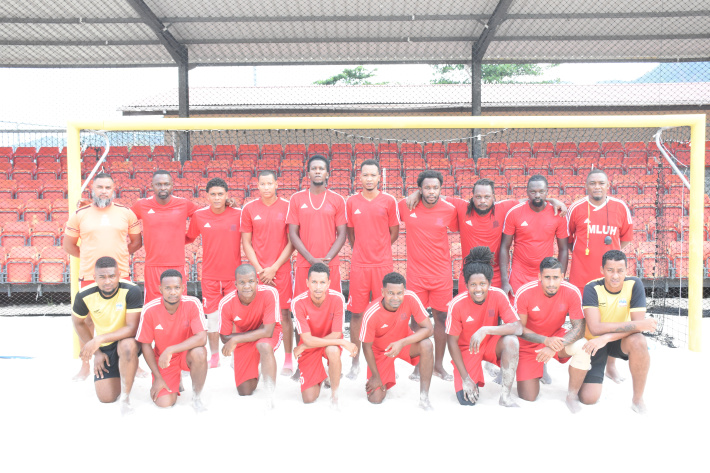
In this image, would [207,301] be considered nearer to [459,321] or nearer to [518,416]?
[459,321]

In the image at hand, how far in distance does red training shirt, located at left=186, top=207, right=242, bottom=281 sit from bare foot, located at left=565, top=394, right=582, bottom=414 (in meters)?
2.86

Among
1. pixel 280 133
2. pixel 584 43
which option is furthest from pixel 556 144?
pixel 280 133

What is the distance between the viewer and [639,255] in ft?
23.9

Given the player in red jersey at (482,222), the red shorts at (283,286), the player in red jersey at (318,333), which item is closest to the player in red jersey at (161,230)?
the red shorts at (283,286)

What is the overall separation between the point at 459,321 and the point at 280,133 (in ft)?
Answer: 33.2

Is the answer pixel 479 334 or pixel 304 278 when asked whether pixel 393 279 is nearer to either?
pixel 479 334

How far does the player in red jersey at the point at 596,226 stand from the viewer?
14.0ft

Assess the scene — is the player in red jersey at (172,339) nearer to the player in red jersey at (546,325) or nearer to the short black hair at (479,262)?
the short black hair at (479,262)

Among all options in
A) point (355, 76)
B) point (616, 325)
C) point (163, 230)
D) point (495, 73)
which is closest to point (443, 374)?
point (616, 325)

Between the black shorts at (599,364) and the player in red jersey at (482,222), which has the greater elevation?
the player in red jersey at (482,222)

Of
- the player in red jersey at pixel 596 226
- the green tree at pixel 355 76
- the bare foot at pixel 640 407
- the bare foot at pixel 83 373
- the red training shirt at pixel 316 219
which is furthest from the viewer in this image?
the green tree at pixel 355 76

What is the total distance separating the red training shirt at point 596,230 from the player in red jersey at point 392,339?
165 centimetres

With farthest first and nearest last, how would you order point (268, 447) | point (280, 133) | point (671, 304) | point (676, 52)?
1. point (280, 133)
2. point (676, 52)
3. point (671, 304)
4. point (268, 447)

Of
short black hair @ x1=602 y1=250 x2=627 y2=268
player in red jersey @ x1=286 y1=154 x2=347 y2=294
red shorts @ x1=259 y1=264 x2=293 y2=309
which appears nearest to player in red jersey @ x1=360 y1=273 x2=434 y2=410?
player in red jersey @ x1=286 y1=154 x2=347 y2=294
